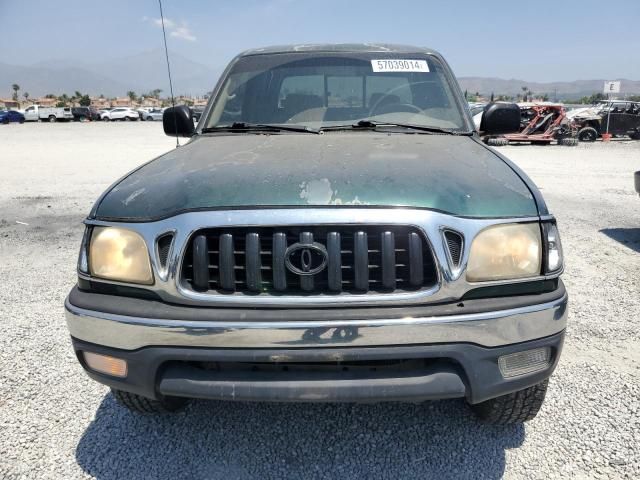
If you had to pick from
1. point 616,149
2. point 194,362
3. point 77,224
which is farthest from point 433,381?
point 616,149

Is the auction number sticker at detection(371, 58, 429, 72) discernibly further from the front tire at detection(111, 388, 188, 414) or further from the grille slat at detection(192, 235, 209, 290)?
the front tire at detection(111, 388, 188, 414)

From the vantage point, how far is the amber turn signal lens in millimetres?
2012

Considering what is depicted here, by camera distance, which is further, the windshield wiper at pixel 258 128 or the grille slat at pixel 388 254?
the windshield wiper at pixel 258 128

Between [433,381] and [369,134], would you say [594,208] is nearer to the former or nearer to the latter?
[369,134]

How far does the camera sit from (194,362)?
1984 mm

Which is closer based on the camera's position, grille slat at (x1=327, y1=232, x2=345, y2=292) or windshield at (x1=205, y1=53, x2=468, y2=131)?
grille slat at (x1=327, y1=232, x2=345, y2=292)

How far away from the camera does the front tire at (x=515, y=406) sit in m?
2.29

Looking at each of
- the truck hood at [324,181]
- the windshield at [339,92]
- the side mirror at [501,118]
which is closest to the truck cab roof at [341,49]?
the windshield at [339,92]

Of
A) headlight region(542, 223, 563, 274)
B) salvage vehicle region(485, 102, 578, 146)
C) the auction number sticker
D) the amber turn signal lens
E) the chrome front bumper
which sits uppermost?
the auction number sticker

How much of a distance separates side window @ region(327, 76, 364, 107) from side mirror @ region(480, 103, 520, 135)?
91 centimetres

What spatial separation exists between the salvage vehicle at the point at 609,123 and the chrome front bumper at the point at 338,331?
78.6ft

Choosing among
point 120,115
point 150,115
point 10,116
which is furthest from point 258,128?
point 150,115

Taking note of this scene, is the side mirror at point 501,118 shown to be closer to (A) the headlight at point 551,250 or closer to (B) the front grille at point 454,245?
(A) the headlight at point 551,250

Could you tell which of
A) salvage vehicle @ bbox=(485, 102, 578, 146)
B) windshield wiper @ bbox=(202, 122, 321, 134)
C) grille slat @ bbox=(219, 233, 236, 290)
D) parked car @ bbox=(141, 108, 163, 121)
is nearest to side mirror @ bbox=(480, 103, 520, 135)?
windshield wiper @ bbox=(202, 122, 321, 134)
